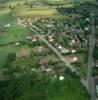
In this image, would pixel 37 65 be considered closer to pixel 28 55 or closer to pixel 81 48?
pixel 28 55

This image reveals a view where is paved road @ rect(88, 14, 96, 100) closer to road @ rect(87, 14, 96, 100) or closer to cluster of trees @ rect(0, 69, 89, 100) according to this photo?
road @ rect(87, 14, 96, 100)

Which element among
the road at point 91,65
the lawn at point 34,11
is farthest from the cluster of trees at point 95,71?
the lawn at point 34,11

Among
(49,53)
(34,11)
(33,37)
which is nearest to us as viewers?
(49,53)

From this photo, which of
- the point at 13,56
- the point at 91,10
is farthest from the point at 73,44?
the point at 91,10

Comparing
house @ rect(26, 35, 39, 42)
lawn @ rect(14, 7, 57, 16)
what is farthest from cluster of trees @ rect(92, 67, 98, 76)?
lawn @ rect(14, 7, 57, 16)

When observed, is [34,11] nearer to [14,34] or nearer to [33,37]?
[14,34]

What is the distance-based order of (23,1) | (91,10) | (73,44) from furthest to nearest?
Result: (23,1)
(91,10)
(73,44)

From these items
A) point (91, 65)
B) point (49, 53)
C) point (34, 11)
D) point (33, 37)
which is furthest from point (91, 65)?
point (34, 11)

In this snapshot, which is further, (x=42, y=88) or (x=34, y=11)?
(x=34, y=11)

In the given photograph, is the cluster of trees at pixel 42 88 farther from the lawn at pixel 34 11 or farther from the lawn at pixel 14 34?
the lawn at pixel 34 11
